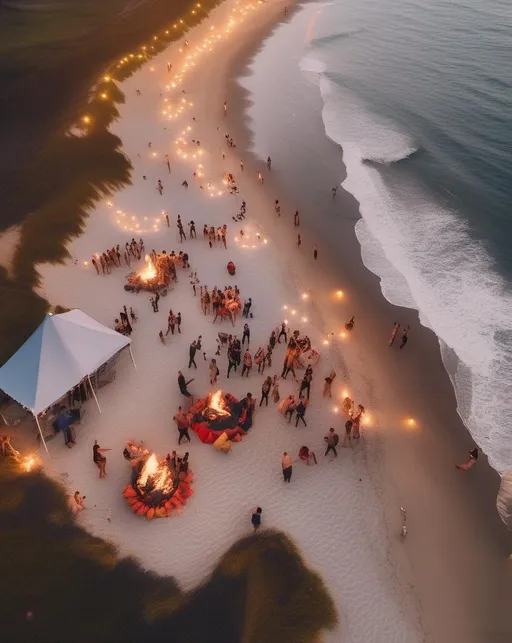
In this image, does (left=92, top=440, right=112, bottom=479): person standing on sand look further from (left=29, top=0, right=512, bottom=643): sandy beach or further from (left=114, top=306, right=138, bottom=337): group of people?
(left=114, top=306, right=138, bottom=337): group of people

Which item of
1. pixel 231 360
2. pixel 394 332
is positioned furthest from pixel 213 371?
pixel 394 332

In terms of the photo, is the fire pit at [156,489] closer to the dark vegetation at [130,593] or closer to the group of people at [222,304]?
the dark vegetation at [130,593]

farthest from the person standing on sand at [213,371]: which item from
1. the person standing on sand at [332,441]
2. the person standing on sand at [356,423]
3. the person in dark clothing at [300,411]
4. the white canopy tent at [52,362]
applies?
the person standing on sand at [356,423]

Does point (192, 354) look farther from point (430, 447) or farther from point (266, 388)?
point (430, 447)

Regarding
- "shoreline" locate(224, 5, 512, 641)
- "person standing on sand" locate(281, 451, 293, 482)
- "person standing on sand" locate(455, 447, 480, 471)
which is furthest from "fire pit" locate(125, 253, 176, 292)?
"person standing on sand" locate(455, 447, 480, 471)

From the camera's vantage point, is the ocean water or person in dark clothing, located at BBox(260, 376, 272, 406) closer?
person in dark clothing, located at BBox(260, 376, 272, 406)

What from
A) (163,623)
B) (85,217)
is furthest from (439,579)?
(85,217)
